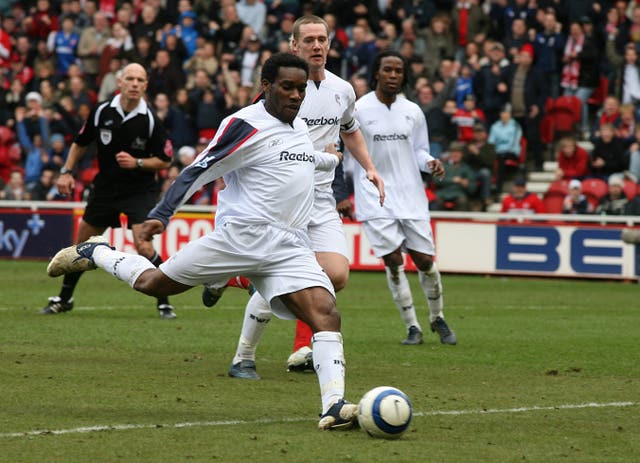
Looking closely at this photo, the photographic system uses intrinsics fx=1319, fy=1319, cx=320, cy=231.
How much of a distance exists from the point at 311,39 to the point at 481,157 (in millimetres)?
14119

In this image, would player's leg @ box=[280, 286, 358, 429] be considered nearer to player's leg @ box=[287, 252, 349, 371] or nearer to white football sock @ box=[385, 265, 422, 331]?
player's leg @ box=[287, 252, 349, 371]

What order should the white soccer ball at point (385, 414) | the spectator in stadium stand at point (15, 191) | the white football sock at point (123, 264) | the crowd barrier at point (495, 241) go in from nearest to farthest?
the white soccer ball at point (385, 414) < the white football sock at point (123, 264) < the crowd barrier at point (495, 241) < the spectator in stadium stand at point (15, 191)

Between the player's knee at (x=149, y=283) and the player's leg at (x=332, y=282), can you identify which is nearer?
the player's knee at (x=149, y=283)

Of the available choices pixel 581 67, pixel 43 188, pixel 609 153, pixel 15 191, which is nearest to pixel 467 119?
pixel 581 67

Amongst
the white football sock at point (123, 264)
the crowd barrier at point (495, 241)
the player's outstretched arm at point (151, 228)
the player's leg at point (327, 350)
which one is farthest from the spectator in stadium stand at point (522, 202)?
the player's outstretched arm at point (151, 228)

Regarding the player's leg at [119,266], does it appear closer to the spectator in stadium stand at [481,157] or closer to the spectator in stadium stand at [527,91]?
the spectator in stadium stand at [481,157]

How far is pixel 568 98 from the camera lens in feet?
78.2

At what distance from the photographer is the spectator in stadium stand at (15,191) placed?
25.5m

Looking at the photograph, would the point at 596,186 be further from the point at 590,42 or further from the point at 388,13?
the point at 388,13

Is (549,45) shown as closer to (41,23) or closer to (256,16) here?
(256,16)

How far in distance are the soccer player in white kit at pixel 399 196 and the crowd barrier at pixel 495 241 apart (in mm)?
8407

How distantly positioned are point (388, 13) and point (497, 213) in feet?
20.6

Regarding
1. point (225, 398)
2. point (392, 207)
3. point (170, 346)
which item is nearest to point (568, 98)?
point (392, 207)

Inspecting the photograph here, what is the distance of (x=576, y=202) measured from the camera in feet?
72.5
